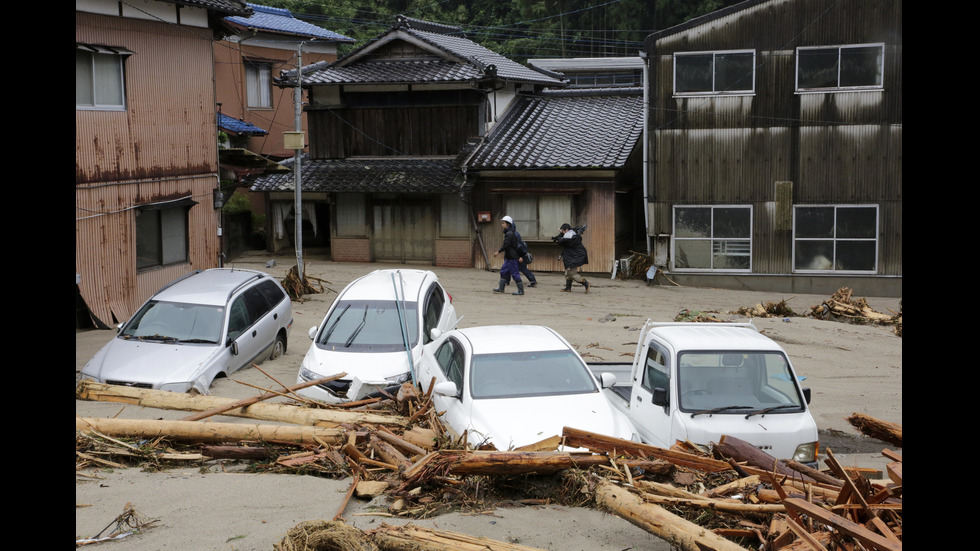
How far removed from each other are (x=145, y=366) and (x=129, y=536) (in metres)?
5.92

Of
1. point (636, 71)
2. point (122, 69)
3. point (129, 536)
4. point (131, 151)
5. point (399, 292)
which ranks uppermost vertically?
point (636, 71)

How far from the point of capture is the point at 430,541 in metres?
5.48

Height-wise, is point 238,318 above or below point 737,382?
above

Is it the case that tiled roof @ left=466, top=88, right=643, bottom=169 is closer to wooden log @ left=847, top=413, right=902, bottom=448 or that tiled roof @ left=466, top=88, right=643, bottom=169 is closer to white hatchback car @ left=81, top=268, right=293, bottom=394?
white hatchback car @ left=81, top=268, right=293, bottom=394

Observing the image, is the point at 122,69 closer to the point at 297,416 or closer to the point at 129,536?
the point at 297,416

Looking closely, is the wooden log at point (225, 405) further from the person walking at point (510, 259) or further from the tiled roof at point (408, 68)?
the tiled roof at point (408, 68)

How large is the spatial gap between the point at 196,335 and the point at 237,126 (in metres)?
17.2

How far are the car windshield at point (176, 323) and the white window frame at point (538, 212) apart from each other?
12.4 meters

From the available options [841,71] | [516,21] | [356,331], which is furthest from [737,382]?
[516,21]

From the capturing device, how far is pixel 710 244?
73.0ft

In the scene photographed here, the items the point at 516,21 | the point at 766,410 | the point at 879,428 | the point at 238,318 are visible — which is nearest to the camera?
the point at 766,410

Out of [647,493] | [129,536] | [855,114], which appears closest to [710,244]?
[855,114]

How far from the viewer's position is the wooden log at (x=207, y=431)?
337 inches

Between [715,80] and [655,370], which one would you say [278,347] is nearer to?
[655,370]
